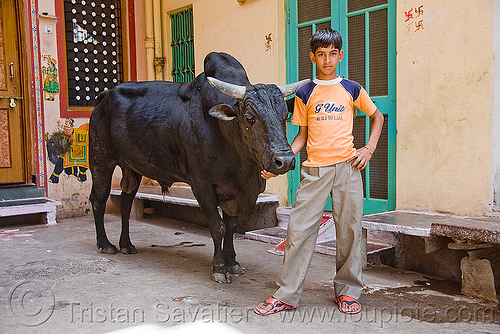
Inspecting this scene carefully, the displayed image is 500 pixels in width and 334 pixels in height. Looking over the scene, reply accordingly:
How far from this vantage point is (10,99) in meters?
6.53

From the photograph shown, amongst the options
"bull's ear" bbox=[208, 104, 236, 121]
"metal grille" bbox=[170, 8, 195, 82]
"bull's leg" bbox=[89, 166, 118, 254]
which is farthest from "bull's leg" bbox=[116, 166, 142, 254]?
"metal grille" bbox=[170, 8, 195, 82]

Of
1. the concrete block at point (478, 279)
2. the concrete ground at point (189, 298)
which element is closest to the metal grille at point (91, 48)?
the concrete ground at point (189, 298)

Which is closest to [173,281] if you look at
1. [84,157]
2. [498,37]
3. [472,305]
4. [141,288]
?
[141,288]

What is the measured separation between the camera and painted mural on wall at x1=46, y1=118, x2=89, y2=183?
670 centimetres

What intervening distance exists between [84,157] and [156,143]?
11.4 ft

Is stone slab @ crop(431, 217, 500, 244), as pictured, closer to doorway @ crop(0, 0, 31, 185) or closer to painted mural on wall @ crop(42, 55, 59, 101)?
painted mural on wall @ crop(42, 55, 59, 101)

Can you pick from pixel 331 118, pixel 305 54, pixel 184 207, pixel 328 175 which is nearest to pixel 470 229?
pixel 328 175

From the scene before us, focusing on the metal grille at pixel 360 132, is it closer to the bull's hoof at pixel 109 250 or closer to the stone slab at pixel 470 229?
the stone slab at pixel 470 229

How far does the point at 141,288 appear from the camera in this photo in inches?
133

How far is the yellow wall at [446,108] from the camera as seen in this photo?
12.0 ft

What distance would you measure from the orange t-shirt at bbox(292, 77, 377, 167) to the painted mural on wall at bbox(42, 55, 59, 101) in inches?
193

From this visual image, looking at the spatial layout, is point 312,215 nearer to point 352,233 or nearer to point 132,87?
point 352,233

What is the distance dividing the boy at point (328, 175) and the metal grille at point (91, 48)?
198 inches

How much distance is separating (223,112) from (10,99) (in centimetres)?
466
